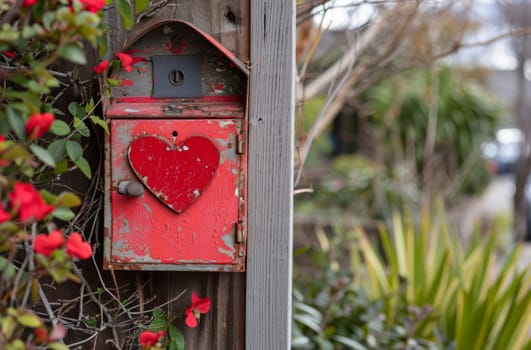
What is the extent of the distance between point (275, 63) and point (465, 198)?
21.7 feet

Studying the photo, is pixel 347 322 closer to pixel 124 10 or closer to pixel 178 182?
pixel 178 182

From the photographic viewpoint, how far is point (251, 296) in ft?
4.65

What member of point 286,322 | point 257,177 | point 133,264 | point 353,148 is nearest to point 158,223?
point 133,264

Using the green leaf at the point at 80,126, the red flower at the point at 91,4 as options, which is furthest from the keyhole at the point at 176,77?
the red flower at the point at 91,4

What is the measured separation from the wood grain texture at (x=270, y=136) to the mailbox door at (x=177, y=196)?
0.29ft

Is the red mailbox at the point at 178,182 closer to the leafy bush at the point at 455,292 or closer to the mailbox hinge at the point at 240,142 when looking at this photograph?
the mailbox hinge at the point at 240,142

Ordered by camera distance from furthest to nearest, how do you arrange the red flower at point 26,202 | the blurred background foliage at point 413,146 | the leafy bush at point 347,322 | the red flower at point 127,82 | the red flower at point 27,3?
Answer: the blurred background foliage at point 413,146 < the leafy bush at point 347,322 < the red flower at point 127,82 < the red flower at point 27,3 < the red flower at point 26,202

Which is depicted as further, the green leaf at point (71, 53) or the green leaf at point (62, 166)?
the green leaf at point (62, 166)

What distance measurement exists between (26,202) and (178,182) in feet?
1.51

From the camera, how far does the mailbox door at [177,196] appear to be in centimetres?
130

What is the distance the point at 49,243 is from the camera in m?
0.92

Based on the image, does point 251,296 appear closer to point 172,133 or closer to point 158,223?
point 158,223

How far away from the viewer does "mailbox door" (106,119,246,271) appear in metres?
1.30

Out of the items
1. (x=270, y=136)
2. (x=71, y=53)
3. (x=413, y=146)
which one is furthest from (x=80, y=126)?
(x=413, y=146)
